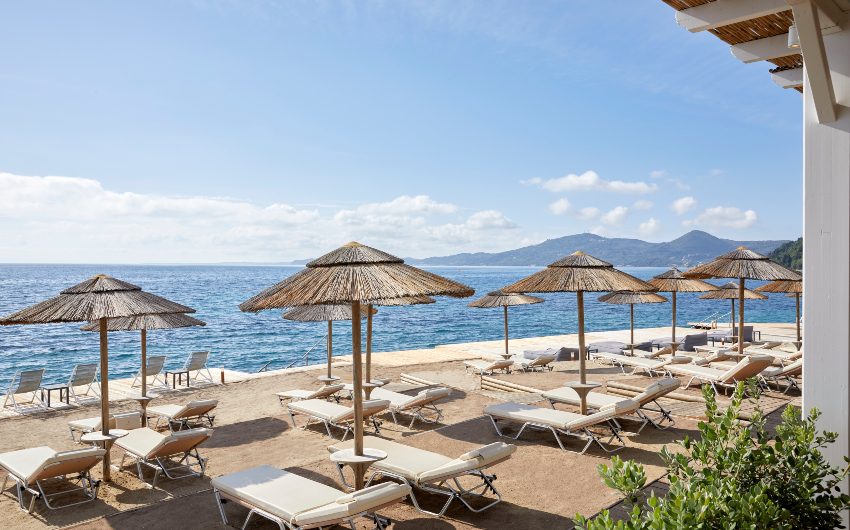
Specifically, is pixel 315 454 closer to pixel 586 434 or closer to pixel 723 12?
pixel 586 434

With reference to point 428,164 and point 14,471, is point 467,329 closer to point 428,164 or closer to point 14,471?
point 428,164

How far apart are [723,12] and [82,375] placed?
12073 millimetres

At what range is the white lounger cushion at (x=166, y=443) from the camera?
20.8ft

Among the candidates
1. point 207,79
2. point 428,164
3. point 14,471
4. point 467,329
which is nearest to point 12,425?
point 14,471

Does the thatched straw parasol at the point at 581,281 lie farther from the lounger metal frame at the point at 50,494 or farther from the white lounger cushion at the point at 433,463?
the lounger metal frame at the point at 50,494

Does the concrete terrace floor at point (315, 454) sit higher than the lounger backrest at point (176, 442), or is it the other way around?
the lounger backrest at point (176, 442)

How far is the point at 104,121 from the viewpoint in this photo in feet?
122

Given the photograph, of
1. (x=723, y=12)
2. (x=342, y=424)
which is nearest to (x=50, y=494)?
(x=342, y=424)

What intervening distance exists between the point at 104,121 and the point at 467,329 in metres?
31.6

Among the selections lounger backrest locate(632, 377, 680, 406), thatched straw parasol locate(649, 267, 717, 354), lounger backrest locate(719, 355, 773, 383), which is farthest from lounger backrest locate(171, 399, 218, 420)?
thatched straw parasol locate(649, 267, 717, 354)

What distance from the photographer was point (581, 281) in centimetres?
807

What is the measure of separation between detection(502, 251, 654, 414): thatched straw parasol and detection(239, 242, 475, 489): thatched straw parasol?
2694 mm

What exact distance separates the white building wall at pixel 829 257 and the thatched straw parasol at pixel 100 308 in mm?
6146

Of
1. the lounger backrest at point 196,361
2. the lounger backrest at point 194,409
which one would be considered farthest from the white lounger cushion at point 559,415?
the lounger backrest at point 196,361
